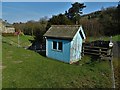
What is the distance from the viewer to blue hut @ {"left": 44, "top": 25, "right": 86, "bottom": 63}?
19.2 metres

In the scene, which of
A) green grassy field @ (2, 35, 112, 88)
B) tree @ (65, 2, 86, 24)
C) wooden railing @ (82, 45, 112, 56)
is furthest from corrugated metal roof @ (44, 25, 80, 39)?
tree @ (65, 2, 86, 24)

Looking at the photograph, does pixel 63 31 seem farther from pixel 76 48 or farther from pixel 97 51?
pixel 97 51

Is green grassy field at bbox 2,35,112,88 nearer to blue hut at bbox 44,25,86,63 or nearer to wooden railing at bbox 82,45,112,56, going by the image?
wooden railing at bbox 82,45,112,56

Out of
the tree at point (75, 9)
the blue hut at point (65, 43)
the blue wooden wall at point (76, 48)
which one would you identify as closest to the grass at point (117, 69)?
the blue wooden wall at point (76, 48)

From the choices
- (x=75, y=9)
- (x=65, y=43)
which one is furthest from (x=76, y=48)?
(x=75, y=9)

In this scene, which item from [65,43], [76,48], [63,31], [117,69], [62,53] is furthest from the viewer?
[63,31]

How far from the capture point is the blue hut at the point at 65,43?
19.2 meters

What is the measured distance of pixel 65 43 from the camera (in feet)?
64.0

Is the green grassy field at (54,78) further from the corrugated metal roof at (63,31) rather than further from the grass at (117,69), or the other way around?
the corrugated metal roof at (63,31)

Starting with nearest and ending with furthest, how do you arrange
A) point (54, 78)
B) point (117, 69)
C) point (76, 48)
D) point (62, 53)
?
point (54, 78), point (117, 69), point (62, 53), point (76, 48)

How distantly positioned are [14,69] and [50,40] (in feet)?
28.5

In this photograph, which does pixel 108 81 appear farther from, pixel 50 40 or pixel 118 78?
pixel 50 40

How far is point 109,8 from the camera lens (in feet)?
172

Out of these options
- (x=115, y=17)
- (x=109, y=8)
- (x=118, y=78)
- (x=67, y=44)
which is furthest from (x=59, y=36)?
(x=109, y=8)
